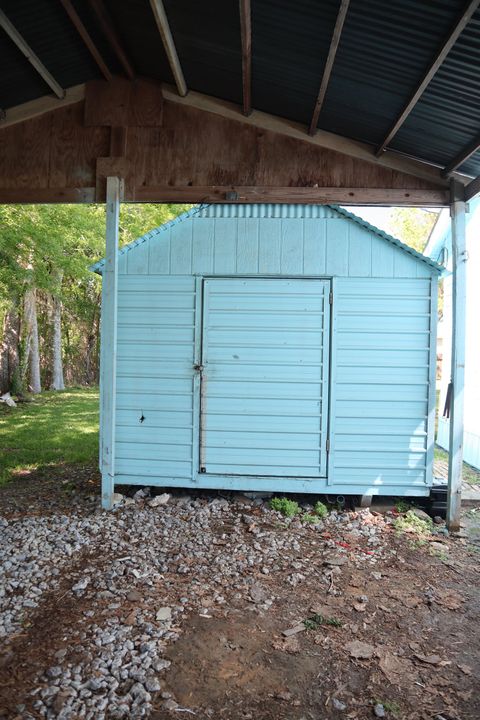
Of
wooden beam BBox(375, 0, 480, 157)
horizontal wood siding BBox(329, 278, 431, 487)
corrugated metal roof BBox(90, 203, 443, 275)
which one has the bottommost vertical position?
horizontal wood siding BBox(329, 278, 431, 487)

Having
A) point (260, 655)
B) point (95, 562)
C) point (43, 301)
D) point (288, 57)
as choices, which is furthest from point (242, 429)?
point (43, 301)

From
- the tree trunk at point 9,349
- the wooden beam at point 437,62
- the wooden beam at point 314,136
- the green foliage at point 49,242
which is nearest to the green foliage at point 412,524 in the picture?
the wooden beam at point 314,136

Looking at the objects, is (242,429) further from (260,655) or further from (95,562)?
(260,655)

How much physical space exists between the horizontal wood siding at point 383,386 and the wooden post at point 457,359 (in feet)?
1.25

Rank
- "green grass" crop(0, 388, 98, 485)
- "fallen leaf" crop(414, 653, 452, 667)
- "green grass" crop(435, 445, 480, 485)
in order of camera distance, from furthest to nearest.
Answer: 1. "green grass" crop(0, 388, 98, 485)
2. "green grass" crop(435, 445, 480, 485)
3. "fallen leaf" crop(414, 653, 452, 667)

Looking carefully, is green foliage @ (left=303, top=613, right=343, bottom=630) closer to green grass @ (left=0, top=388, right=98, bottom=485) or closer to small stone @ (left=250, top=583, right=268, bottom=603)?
small stone @ (left=250, top=583, right=268, bottom=603)

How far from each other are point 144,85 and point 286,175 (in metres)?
1.87

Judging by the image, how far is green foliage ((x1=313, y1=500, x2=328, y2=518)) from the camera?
16.5 feet

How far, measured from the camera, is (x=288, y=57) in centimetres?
392

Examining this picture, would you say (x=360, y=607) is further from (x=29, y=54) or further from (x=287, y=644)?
(x=29, y=54)

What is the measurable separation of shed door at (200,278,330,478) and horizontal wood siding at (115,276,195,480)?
8.6 inches

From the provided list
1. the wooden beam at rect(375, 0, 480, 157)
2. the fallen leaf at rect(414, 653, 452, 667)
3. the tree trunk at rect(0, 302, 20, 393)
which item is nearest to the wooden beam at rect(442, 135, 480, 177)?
the wooden beam at rect(375, 0, 480, 157)

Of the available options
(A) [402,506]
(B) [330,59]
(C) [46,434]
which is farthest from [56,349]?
(B) [330,59]

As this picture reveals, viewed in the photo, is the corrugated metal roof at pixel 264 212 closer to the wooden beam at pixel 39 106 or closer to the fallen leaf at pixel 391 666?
the wooden beam at pixel 39 106
